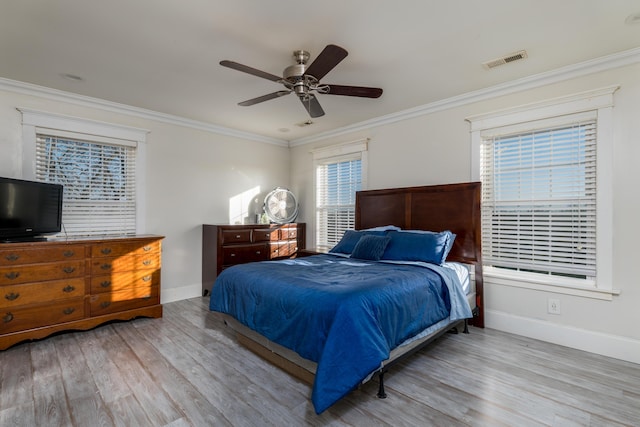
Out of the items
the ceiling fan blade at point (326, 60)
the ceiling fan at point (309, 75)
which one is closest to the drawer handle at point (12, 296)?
the ceiling fan at point (309, 75)

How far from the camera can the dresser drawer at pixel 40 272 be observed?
271 centimetres

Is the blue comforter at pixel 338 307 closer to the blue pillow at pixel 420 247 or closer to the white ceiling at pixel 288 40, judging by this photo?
the blue pillow at pixel 420 247

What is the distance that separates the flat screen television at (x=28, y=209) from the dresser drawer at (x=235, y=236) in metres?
1.77

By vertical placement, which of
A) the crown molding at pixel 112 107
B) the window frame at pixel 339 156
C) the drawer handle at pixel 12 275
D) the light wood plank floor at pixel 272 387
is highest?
the crown molding at pixel 112 107

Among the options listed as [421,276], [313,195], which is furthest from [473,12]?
[313,195]

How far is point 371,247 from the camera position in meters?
3.39

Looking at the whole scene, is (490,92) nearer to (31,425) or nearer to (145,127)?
(145,127)

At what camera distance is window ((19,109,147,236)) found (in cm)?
338

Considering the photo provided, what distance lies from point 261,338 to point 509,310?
2566 millimetres

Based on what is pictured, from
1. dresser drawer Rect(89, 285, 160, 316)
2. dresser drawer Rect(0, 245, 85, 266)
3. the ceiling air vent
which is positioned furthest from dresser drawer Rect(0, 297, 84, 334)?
the ceiling air vent

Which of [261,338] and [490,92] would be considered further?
[490,92]

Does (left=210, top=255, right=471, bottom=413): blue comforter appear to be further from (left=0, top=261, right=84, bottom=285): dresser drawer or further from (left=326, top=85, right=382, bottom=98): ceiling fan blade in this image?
(left=326, top=85, right=382, bottom=98): ceiling fan blade

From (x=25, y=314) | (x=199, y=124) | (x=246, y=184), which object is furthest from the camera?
(x=246, y=184)

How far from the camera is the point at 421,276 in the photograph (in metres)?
2.58
